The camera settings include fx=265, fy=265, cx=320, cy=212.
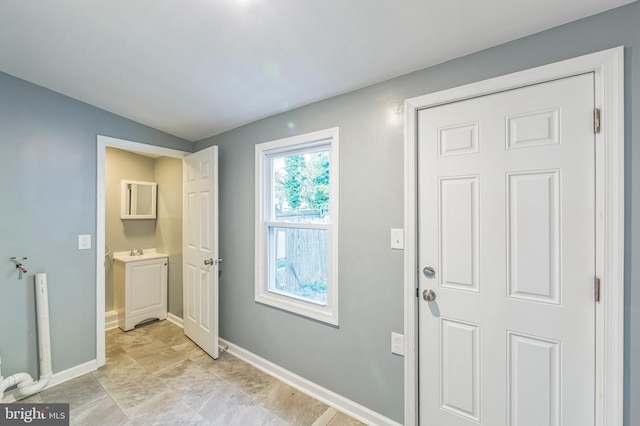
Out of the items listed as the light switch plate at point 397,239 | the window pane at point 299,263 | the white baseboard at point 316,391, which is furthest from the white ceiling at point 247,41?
the white baseboard at point 316,391

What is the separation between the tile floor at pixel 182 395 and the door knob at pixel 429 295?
3.32ft

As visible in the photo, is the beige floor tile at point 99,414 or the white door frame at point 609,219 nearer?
the white door frame at point 609,219

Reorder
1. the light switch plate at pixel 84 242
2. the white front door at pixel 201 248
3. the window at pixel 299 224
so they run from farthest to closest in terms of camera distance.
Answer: the white front door at pixel 201 248 < the light switch plate at pixel 84 242 < the window at pixel 299 224

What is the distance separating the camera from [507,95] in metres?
1.37

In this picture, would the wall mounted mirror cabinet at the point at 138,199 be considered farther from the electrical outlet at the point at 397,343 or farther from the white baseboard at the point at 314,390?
the electrical outlet at the point at 397,343

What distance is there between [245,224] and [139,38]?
1.60 metres

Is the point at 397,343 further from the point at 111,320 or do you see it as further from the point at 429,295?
the point at 111,320

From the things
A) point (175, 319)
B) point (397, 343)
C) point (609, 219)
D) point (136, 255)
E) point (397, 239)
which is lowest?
point (175, 319)

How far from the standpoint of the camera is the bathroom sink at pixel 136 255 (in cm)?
334

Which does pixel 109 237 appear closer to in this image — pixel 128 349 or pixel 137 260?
pixel 137 260

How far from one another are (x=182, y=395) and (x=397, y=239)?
2047 millimetres

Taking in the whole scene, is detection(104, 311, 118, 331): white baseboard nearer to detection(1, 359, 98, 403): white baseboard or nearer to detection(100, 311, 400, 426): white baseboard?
detection(1, 359, 98, 403): white baseboard

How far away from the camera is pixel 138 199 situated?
3.67 metres

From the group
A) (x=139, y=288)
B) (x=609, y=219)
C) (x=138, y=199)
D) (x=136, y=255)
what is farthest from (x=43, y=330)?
(x=609, y=219)
